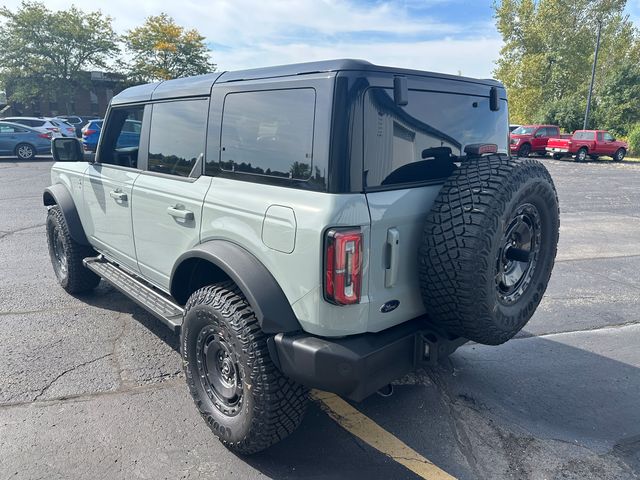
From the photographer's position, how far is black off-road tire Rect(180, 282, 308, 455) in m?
2.35

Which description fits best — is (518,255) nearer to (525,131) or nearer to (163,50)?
(525,131)

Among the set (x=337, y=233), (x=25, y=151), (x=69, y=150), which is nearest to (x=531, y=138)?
(x=25, y=151)

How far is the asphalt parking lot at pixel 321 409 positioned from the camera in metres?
2.54

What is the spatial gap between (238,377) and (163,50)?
145ft

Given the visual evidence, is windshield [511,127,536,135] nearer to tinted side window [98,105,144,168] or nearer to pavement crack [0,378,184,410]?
tinted side window [98,105,144,168]

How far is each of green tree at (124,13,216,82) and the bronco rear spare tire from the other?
138 feet

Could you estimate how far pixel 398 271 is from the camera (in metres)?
2.37

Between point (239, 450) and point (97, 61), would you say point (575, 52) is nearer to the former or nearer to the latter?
point (97, 61)

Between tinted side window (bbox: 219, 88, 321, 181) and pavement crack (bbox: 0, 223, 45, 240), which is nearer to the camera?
tinted side window (bbox: 219, 88, 321, 181)

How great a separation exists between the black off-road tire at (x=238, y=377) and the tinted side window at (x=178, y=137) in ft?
2.96

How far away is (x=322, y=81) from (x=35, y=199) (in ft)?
33.3

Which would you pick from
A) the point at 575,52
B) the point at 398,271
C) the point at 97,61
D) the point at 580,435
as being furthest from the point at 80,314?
the point at 575,52

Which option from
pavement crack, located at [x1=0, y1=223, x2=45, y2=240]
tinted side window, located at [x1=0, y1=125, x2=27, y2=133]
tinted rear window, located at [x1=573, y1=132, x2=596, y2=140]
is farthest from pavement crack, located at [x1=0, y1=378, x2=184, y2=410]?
tinted rear window, located at [x1=573, y1=132, x2=596, y2=140]

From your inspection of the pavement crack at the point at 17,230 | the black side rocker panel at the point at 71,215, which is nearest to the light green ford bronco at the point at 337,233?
the black side rocker panel at the point at 71,215
